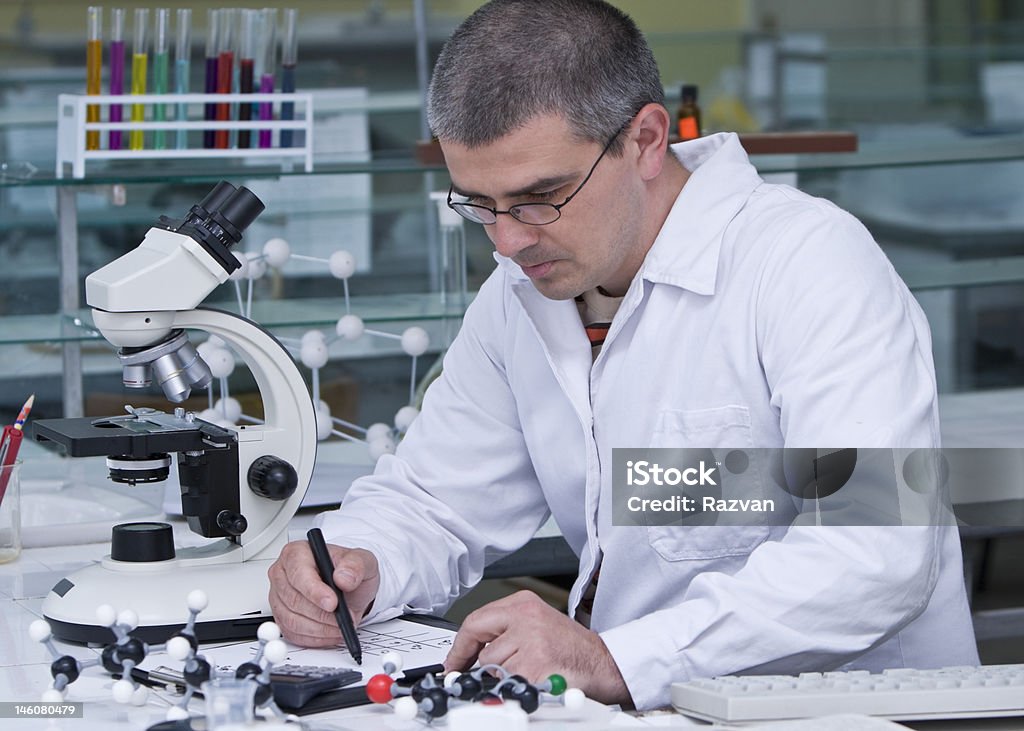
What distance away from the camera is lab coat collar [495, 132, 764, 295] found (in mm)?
1668

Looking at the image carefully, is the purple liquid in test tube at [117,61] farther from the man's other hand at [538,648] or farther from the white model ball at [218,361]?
the man's other hand at [538,648]

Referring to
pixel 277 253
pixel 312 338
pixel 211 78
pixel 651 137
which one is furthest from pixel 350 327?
pixel 651 137

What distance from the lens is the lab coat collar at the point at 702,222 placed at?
167cm

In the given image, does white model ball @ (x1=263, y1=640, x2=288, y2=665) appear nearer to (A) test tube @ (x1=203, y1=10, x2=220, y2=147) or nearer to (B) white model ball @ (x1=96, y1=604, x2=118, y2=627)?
(B) white model ball @ (x1=96, y1=604, x2=118, y2=627)

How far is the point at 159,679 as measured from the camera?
1390 millimetres

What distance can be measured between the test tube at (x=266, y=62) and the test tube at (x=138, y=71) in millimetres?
198

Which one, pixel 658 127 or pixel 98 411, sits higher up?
pixel 658 127

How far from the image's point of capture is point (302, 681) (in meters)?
1.33

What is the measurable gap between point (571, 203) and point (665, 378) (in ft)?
0.83

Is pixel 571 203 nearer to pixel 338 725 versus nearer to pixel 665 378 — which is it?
pixel 665 378

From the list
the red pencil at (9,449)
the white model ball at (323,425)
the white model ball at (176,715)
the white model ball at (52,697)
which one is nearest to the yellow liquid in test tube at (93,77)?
the white model ball at (323,425)

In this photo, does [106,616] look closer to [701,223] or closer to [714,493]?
[714,493]

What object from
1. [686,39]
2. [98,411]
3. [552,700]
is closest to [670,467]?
[552,700]

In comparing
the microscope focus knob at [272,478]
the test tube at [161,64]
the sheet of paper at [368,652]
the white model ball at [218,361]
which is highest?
the test tube at [161,64]
